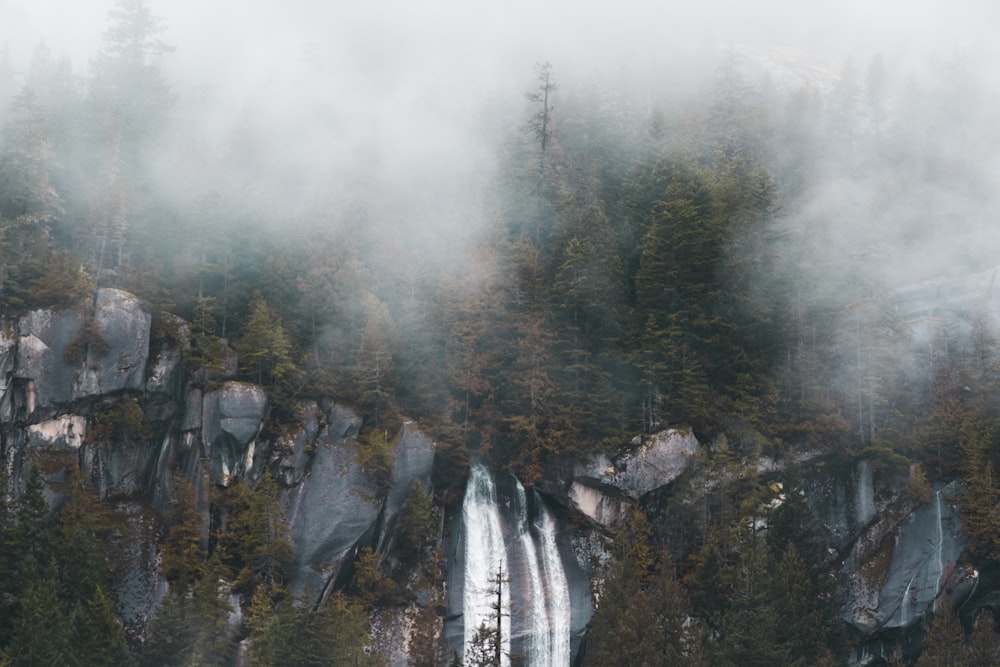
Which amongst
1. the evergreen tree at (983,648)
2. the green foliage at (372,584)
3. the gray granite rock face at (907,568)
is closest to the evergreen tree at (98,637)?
the green foliage at (372,584)

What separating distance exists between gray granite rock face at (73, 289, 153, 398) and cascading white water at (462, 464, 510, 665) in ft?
64.1

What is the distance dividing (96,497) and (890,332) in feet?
147

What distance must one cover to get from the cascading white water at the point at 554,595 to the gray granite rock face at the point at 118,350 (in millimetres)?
23993

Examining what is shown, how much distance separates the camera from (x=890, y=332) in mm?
58344

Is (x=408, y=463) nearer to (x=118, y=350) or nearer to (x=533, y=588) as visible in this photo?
(x=533, y=588)

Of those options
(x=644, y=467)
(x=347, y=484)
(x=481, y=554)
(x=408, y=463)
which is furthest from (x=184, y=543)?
(x=644, y=467)

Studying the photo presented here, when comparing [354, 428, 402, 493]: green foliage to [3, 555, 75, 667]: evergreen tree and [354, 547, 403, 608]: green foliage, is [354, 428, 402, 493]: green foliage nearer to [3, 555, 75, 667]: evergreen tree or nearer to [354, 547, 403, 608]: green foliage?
[354, 547, 403, 608]: green foliage

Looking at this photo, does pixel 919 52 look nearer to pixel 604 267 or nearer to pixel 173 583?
pixel 604 267

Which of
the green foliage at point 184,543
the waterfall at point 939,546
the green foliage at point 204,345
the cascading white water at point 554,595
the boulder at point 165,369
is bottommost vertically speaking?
the cascading white water at point 554,595

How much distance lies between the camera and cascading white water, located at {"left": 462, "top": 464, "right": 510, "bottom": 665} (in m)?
54.0

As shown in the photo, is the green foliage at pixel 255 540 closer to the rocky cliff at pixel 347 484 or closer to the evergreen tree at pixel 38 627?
the rocky cliff at pixel 347 484

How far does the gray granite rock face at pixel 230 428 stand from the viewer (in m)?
54.4

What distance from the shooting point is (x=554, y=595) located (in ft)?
181

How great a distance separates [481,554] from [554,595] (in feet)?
15.1
